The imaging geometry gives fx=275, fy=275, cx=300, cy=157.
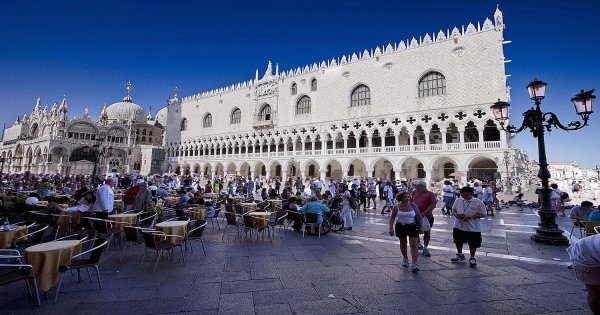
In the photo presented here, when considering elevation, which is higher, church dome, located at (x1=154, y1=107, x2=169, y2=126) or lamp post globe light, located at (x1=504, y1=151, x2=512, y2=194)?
church dome, located at (x1=154, y1=107, x2=169, y2=126)

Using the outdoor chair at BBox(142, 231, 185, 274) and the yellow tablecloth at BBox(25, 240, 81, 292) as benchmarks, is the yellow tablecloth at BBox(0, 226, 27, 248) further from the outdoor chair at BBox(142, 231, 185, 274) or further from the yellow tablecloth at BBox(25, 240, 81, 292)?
the outdoor chair at BBox(142, 231, 185, 274)

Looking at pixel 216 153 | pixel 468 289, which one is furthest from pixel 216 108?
pixel 468 289

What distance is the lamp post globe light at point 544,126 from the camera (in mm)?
6324

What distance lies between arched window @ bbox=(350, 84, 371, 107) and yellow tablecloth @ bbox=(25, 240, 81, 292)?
91.4ft

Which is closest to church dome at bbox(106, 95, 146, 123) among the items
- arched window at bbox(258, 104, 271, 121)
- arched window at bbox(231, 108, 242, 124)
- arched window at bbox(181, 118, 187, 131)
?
arched window at bbox(181, 118, 187, 131)

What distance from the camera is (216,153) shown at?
134 ft

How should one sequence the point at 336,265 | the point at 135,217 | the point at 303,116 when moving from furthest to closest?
the point at 303,116 < the point at 135,217 < the point at 336,265

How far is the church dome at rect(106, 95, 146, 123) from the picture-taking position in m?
53.4

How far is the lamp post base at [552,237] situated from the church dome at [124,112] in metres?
59.9

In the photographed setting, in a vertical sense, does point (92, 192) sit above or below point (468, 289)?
above

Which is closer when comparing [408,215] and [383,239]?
[408,215]

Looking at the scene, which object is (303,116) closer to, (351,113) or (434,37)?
(351,113)

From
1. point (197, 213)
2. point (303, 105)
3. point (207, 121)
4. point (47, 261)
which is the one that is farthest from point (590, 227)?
point (207, 121)

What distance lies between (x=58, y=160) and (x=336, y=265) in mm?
52394
